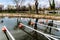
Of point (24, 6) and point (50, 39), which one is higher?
point (50, 39)

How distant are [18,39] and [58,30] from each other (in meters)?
6.56

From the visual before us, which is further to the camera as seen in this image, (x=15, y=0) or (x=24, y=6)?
(x=24, y=6)

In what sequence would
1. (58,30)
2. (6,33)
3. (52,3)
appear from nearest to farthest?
(6,33), (58,30), (52,3)

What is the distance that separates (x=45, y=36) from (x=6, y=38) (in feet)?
12.3

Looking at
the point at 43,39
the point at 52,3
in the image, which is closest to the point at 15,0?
the point at 52,3

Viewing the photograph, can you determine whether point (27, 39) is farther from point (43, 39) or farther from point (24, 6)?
point (24, 6)

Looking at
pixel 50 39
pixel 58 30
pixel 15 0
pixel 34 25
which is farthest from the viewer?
pixel 15 0

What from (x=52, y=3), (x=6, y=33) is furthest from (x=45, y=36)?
(x=52, y=3)

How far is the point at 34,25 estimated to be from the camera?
25.8 metres

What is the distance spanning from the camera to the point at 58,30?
2062cm

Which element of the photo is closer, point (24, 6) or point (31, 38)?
point (31, 38)

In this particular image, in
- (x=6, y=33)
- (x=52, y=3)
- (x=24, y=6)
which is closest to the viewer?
(x=6, y=33)

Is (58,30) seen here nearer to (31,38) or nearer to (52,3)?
(31,38)

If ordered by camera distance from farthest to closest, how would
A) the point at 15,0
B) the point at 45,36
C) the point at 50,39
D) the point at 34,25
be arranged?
the point at 15,0 → the point at 34,25 → the point at 45,36 → the point at 50,39
